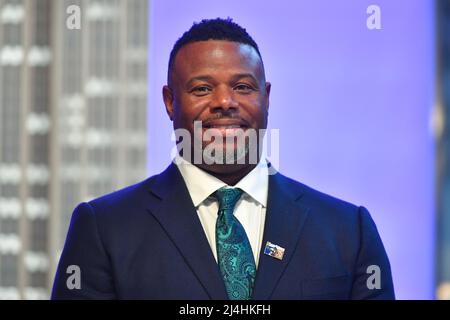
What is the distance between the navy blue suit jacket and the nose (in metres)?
0.29

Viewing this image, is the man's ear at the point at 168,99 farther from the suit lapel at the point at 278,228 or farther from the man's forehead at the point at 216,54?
the suit lapel at the point at 278,228

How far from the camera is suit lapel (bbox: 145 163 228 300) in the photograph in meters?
2.79

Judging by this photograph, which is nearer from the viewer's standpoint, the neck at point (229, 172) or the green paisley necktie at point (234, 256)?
the green paisley necktie at point (234, 256)

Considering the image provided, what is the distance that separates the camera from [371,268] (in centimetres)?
293

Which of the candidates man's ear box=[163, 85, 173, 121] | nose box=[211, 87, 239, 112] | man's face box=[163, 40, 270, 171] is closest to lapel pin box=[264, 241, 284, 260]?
man's face box=[163, 40, 270, 171]

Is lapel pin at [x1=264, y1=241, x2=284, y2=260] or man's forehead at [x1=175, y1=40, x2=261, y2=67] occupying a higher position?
man's forehead at [x1=175, y1=40, x2=261, y2=67]

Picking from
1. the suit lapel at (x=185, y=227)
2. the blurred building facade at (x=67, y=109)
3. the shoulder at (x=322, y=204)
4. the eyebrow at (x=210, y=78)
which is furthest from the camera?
the blurred building facade at (x=67, y=109)

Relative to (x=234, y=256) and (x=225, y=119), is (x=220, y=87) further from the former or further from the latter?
(x=234, y=256)

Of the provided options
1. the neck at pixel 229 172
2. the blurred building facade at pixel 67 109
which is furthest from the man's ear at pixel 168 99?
the blurred building facade at pixel 67 109

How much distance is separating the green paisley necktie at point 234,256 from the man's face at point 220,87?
0.61ft

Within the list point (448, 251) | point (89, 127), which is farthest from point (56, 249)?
point (448, 251)

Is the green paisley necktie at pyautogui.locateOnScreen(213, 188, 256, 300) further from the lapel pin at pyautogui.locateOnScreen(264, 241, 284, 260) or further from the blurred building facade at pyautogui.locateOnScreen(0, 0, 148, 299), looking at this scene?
the blurred building facade at pyautogui.locateOnScreen(0, 0, 148, 299)

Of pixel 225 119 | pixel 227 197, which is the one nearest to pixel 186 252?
pixel 227 197

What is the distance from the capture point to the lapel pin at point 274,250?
283cm
